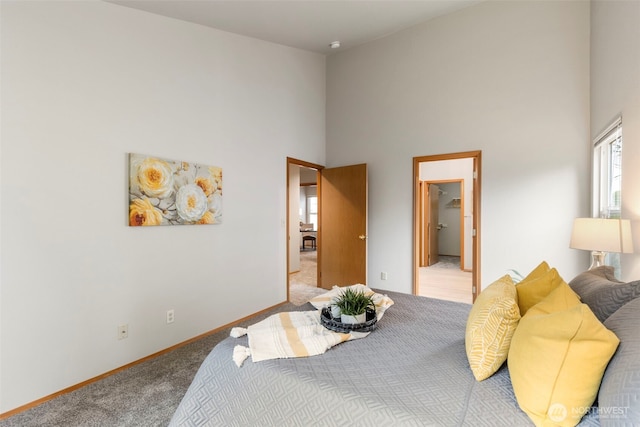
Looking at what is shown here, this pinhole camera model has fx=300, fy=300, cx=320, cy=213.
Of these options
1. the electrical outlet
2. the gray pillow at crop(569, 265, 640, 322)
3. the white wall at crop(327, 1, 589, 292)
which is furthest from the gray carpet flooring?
the white wall at crop(327, 1, 589, 292)

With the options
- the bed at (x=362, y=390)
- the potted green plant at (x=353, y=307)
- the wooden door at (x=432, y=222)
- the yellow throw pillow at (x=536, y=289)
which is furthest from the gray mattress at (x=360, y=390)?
the wooden door at (x=432, y=222)

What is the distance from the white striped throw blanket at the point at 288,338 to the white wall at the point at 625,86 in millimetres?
1979

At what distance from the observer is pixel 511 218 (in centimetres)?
340

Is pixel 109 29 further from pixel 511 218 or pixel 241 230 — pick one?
pixel 511 218

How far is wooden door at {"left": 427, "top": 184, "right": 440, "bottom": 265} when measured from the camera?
6.96m

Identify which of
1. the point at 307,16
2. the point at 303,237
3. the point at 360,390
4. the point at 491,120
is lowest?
the point at 303,237

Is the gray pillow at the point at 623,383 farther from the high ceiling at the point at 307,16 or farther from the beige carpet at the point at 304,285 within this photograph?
the high ceiling at the point at 307,16

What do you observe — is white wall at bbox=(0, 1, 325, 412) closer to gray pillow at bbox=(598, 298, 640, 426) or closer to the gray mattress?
the gray mattress

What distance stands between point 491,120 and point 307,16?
240 cm

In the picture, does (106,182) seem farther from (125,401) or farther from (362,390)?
(362,390)

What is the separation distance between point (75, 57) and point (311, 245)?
8600 millimetres

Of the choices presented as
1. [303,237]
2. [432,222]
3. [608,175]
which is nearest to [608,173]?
[608,175]

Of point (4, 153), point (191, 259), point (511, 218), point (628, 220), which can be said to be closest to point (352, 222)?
point (511, 218)

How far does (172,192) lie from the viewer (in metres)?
2.69
